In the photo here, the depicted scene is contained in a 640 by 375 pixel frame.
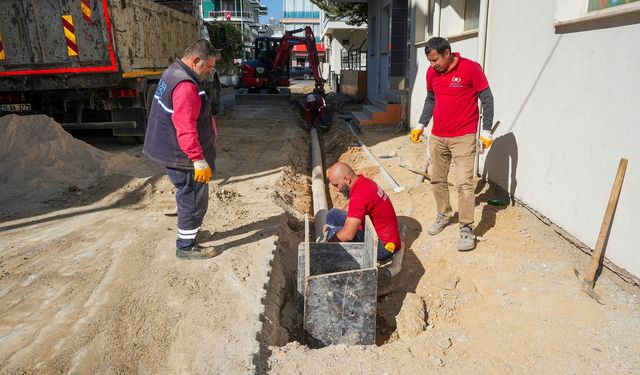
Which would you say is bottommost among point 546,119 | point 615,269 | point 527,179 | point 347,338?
point 347,338

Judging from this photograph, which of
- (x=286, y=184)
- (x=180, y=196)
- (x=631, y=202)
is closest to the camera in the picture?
(x=631, y=202)

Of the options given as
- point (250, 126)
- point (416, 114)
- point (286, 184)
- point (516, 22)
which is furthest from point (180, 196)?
point (250, 126)

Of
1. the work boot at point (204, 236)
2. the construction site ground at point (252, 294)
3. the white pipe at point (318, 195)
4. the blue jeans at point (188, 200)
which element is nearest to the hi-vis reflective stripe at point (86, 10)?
the construction site ground at point (252, 294)

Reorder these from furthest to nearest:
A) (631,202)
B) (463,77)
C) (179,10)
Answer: (179,10)
(463,77)
(631,202)

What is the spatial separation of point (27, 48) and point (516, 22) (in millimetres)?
7170

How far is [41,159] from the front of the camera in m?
6.89

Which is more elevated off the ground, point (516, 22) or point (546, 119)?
point (516, 22)

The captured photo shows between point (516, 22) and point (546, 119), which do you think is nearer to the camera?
point (546, 119)

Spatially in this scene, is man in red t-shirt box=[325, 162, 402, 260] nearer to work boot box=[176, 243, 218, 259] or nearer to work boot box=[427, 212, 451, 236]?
work boot box=[427, 212, 451, 236]

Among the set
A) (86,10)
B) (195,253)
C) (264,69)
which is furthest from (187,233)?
(264,69)

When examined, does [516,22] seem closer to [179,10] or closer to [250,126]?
[250,126]

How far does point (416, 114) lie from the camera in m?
9.82

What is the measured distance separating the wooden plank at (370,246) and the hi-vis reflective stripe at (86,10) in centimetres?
587

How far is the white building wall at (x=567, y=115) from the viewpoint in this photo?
10.9 feet
